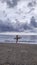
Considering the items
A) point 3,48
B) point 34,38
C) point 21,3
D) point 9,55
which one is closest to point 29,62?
point 9,55

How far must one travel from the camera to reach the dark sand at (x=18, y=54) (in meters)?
3.27

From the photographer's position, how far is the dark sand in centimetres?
327

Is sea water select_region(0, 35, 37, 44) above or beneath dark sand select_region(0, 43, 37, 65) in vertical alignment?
above

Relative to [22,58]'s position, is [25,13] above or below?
above

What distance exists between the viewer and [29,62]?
3.24m

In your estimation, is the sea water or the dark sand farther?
the sea water

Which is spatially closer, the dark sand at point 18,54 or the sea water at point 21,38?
the dark sand at point 18,54

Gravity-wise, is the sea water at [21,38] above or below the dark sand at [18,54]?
above

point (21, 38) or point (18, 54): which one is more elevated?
point (21, 38)

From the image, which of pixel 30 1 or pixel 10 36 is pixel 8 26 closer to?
pixel 10 36

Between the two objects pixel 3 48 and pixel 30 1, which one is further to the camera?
pixel 30 1

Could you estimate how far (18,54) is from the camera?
3.45 metres

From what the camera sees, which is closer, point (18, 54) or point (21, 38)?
point (18, 54)

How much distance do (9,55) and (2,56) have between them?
150 mm
